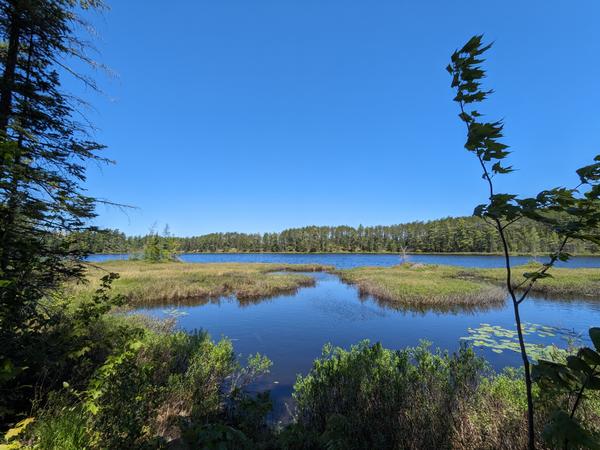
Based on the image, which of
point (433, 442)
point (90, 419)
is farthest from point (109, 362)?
point (433, 442)

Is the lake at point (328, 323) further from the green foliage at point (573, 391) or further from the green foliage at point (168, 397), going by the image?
the green foliage at point (573, 391)

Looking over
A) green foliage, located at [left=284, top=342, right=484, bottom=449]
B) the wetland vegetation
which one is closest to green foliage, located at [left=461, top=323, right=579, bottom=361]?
the wetland vegetation

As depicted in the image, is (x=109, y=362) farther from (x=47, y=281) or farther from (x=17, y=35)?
(x=17, y=35)

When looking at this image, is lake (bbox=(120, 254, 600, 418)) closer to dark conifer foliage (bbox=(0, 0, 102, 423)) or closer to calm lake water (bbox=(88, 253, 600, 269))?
dark conifer foliage (bbox=(0, 0, 102, 423))

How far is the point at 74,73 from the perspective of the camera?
252 inches

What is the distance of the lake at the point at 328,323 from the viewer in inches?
438

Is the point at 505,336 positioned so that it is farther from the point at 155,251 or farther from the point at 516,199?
the point at 155,251

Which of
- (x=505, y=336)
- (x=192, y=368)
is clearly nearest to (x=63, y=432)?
(x=192, y=368)

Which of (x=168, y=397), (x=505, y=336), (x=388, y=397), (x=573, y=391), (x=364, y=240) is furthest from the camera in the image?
(x=364, y=240)

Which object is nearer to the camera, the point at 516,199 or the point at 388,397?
the point at 516,199

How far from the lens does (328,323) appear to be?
634 inches

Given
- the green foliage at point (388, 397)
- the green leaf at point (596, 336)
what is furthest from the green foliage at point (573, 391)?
the green foliage at point (388, 397)

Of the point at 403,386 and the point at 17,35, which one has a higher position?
the point at 17,35

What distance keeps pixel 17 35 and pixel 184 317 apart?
48.5 feet
